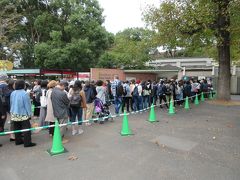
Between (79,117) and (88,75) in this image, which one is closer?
(79,117)

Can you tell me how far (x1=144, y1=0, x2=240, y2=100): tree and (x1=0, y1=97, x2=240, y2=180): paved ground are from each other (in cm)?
811

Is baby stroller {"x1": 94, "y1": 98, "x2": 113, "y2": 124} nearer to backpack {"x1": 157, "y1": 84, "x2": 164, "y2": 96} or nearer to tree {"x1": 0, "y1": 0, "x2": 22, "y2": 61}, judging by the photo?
backpack {"x1": 157, "y1": 84, "x2": 164, "y2": 96}

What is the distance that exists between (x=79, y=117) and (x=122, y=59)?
2233 cm

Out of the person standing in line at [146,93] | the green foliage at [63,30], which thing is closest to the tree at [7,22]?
the green foliage at [63,30]

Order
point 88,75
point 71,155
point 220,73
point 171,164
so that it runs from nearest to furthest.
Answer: point 171,164 → point 71,155 → point 220,73 → point 88,75

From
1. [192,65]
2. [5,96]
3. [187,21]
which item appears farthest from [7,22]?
[192,65]

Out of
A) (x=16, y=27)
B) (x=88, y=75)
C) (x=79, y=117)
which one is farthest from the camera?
(x=16, y=27)

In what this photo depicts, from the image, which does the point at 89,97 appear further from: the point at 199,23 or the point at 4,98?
the point at 199,23

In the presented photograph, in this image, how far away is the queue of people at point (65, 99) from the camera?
234 inches

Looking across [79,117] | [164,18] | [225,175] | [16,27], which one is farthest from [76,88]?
[16,27]

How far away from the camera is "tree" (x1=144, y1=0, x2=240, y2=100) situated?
13344mm

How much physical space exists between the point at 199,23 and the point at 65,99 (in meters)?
11.1

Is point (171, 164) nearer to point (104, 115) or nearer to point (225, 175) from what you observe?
point (225, 175)

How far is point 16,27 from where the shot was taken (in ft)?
83.0
